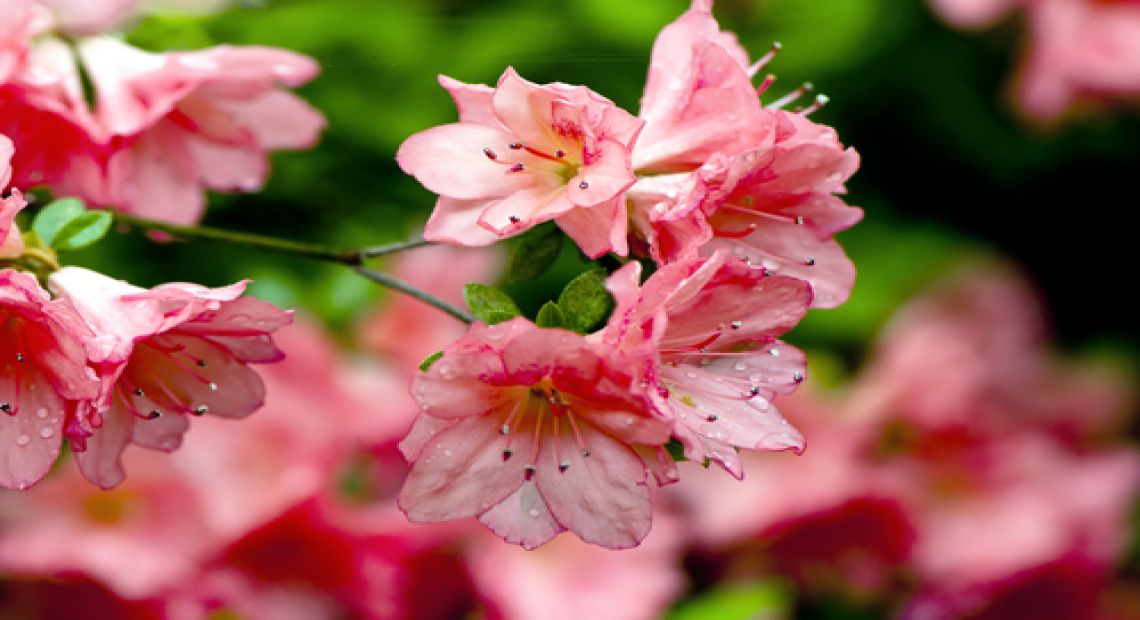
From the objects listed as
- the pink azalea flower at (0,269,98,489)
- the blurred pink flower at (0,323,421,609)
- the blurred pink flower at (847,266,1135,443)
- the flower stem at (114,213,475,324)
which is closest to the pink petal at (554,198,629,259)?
the flower stem at (114,213,475,324)

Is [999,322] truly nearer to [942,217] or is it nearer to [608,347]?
[942,217]

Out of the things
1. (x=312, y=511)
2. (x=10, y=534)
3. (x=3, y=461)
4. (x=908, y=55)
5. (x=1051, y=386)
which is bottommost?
(x=1051, y=386)

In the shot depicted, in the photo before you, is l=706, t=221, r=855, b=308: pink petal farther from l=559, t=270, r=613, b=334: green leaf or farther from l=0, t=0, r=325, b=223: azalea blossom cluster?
l=0, t=0, r=325, b=223: azalea blossom cluster

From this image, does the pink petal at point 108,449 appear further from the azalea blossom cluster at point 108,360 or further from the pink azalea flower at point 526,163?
the pink azalea flower at point 526,163

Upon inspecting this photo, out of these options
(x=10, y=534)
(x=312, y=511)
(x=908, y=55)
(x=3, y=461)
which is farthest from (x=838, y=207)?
(x=908, y=55)

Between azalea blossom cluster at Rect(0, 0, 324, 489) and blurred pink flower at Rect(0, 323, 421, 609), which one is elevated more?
azalea blossom cluster at Rect(0, 0, 324, 489)

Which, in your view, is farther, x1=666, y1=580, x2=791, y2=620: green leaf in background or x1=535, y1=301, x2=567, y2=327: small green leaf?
x1=666, y1=580, x2=791, y2=620: green leaf in background

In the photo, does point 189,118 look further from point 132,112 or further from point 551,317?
point 551,317
